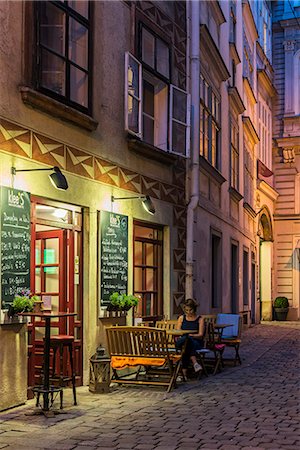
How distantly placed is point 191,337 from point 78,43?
4458mm

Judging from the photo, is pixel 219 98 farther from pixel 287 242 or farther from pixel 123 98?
pixel 287 242

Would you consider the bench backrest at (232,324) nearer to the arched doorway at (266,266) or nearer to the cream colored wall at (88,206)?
the cream colored wall at (88,206)

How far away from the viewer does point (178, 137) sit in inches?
534

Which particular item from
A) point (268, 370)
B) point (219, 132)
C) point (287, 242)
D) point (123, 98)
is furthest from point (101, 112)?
point (287, 242)

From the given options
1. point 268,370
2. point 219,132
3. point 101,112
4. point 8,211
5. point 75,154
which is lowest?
point 268,370

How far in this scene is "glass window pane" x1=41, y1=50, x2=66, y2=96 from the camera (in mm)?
9375

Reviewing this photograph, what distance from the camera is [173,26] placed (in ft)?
45.4

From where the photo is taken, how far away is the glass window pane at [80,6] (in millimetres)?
10195

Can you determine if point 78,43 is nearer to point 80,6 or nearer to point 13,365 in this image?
point 80,6

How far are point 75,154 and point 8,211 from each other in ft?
6.38

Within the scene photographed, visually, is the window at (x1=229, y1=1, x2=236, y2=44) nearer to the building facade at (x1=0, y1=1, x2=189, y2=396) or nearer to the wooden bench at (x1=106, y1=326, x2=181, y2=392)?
the building facade at (x1=0, y1=1, x2=189, y2=396)

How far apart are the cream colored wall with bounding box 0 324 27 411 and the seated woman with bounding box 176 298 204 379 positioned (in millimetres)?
2845

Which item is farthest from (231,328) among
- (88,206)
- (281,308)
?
(281,308)

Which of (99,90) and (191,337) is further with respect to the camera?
(191,337)
